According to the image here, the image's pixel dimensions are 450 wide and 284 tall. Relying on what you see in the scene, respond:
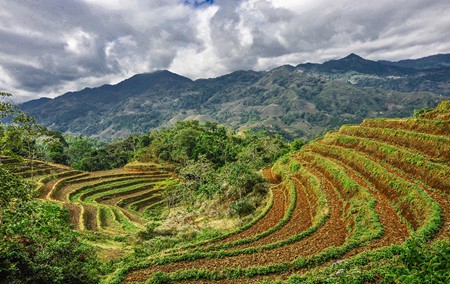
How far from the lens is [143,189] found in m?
62.4

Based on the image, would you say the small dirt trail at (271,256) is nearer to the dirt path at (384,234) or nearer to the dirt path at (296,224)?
the dirt path at (384,234)

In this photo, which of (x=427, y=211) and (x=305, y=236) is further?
(x=305, y=236)

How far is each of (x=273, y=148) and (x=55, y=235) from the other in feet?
238

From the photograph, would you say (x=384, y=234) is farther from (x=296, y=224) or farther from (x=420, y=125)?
(x=420, y=125)

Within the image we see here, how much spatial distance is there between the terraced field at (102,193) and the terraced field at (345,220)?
21.1 metres

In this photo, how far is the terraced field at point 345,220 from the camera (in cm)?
1589

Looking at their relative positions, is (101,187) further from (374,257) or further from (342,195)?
(374,257)

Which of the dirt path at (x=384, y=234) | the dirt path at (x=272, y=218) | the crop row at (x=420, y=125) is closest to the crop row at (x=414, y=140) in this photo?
the crop row at (x=420, y=125)

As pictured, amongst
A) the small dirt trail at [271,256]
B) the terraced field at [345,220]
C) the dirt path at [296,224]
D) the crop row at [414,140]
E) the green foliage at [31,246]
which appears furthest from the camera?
the crop row at [414,140]

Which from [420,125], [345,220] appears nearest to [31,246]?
[345,220]

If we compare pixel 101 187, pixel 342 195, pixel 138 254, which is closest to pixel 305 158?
pixel 342 195

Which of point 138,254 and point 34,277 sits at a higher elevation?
point 34,277

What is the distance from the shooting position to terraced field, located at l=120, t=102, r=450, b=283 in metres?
15.9

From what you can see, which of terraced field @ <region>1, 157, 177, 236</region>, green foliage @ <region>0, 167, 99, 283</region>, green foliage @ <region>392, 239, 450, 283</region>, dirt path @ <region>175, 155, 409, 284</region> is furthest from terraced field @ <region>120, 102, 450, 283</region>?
terraced field @ <region>1, 157, 177, 236</region>
